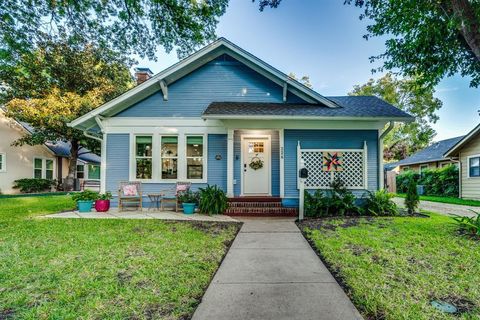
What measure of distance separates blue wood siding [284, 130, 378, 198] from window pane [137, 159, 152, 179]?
4754mm

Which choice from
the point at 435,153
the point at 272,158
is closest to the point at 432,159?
the point at 435,153

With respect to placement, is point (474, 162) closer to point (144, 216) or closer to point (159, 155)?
point (159, 155)

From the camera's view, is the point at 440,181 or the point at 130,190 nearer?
the point at 130,190

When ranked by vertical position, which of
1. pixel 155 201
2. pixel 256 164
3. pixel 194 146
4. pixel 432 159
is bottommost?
pixel 155 201

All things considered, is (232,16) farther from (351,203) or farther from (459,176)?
(459,176)

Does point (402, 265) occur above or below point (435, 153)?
below

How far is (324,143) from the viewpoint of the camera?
311 inches

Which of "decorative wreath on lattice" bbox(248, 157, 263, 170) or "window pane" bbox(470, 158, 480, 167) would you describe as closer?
"decorative wreath on lattice" bbox(248, 157, 263, 170)

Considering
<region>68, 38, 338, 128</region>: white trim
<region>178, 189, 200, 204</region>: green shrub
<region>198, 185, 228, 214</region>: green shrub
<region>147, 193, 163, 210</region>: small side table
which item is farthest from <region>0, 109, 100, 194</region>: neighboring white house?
<region>198, 185, 228, 214</region>: green shrub

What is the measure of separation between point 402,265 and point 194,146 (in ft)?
21.9

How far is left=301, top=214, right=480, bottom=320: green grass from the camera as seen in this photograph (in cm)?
229

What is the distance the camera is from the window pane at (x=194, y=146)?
27.2 ft

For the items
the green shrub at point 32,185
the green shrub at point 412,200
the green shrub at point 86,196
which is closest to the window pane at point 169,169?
the green shrub at point 86,196

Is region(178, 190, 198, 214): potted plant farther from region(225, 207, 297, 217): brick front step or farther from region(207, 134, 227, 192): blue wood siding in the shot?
region(225, 207, 297, 217): brick front step
